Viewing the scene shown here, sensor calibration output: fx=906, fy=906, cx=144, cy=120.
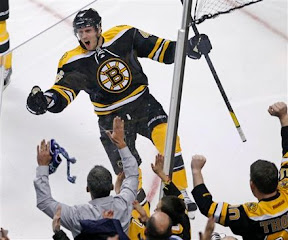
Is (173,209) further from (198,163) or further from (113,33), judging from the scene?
(113,33)

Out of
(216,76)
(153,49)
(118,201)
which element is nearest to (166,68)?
(153,49)

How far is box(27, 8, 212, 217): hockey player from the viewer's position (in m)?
3.38

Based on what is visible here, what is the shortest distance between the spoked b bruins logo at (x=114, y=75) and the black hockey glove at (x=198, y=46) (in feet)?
0.83

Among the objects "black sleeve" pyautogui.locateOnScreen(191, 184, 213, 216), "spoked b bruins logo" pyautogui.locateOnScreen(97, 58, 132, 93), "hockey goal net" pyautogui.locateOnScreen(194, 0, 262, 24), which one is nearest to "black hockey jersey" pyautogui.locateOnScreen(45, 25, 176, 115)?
"spoked b bruins logo" pyautogui.locateOnScreen(97, 58, 132, 93)

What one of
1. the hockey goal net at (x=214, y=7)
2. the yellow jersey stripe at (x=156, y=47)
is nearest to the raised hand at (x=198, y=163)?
the yellow jersey stripe at (x=156, y=47)

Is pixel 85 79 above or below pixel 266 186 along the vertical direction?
above

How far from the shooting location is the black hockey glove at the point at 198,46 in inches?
136

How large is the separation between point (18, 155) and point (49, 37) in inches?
18.1

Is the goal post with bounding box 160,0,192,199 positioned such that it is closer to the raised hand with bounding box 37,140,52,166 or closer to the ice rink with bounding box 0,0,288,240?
the ice rink with bounding box 0,0,288,240

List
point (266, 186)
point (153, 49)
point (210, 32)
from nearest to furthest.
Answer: point (266, 186), point (153, 49), point (210, 32)

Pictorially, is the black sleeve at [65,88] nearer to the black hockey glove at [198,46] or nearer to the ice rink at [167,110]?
the ice rink at [167,110]

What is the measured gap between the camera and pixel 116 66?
135 inches

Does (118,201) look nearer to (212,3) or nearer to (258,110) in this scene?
(258,110)

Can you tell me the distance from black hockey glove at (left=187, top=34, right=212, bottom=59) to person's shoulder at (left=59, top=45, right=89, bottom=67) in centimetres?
40
